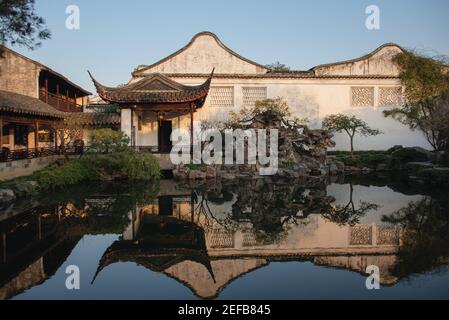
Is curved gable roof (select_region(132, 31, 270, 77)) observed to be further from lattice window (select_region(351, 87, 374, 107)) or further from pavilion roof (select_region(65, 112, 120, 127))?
lattice window (select_region(351, 87, 374, 107))

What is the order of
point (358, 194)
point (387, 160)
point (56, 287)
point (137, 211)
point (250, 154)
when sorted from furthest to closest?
point (387, 160)
point (250, 154)
point (358, 194)
point (137, 211)
point (56, 287)

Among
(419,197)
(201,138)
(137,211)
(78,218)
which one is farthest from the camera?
(201,138)

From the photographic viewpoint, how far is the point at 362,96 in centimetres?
2142

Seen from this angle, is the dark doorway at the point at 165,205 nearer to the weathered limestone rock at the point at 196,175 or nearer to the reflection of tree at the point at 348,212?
the reflection of tree at the point at 348,212

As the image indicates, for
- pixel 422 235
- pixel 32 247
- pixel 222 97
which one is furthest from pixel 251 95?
pixel 32 247

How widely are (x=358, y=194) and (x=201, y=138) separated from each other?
8.56m

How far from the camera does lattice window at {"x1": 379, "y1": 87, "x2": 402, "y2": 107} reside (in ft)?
Result: 70.0

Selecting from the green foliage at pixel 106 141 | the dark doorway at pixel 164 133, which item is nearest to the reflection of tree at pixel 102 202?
the green foliage at pixel 106 141

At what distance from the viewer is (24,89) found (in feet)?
60.1

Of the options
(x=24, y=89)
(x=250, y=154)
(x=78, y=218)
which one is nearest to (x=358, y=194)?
(x=250, y=154)

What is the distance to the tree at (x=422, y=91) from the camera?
64.9ft

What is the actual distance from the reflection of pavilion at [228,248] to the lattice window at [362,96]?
15379mm
